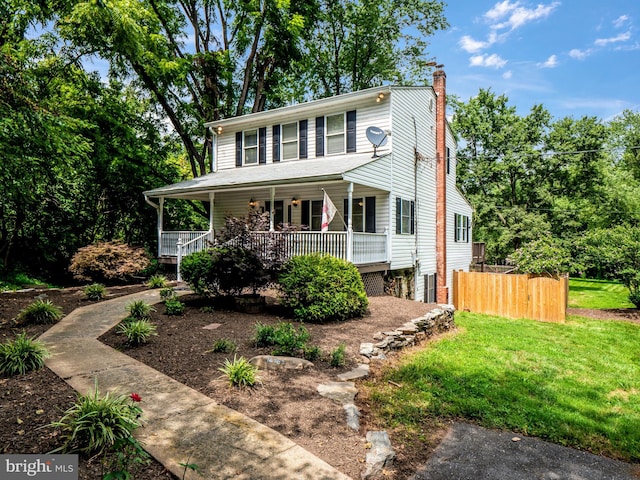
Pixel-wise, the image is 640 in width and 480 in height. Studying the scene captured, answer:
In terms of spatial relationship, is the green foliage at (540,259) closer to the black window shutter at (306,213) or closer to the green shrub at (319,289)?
the black window shutter at (306,213)

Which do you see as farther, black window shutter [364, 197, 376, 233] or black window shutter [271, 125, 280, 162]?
black window shutter [271, 125, 280, 162]

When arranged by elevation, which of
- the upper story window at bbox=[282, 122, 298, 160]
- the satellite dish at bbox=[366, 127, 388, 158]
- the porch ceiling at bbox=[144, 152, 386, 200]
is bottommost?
the porch ceiling at bbox=[144, 152, 386, 200]

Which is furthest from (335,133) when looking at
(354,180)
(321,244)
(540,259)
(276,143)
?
(540,259)

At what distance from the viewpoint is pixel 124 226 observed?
1861cm

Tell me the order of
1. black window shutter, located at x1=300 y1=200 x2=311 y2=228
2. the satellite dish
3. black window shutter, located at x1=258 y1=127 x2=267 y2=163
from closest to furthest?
the satellite dish < black window shutter, located at x1=300 y1=200 x2=311 y2=228 < black window shutter, located at x1=258 y1=127 x2=267 y2=163

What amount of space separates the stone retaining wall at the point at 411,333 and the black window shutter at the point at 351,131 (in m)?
6.77

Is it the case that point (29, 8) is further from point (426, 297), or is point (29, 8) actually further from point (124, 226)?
point (426, 297)

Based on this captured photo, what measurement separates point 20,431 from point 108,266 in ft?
38.3

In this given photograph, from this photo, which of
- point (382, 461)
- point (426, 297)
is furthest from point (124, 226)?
point (382, 461)

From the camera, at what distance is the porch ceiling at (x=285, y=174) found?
1089 cm

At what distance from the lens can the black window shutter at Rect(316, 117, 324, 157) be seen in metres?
14.4

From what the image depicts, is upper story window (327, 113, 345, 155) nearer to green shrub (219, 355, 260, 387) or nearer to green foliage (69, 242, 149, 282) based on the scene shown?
green foliage (69, 242, 149, 282)

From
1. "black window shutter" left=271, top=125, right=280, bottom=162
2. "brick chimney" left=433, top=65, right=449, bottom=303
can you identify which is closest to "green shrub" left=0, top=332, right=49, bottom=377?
"black window shutter" left=271, top=125, right=280, bottom=162

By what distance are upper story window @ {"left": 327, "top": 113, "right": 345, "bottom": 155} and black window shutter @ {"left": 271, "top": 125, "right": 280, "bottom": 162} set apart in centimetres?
241
